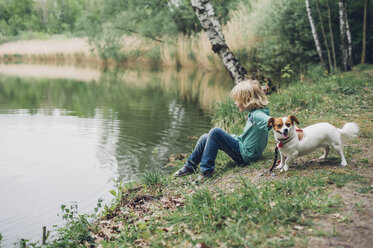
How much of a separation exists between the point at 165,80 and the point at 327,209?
18.7 meters

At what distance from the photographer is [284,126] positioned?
13.3 feet

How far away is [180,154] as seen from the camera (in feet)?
23.1

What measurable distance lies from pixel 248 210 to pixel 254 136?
170 cm

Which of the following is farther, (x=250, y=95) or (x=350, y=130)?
(x=250, y=95)

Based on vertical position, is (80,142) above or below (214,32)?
below

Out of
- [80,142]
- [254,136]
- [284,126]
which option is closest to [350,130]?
[284,126]

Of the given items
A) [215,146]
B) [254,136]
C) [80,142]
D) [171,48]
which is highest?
[171,48]

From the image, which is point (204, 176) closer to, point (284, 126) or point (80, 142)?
point (284, 126)

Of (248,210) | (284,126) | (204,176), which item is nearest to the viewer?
(248,210)

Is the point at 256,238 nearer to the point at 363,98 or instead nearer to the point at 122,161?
the point at 122,161

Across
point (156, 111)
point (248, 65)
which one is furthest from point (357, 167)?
point (248, 65)

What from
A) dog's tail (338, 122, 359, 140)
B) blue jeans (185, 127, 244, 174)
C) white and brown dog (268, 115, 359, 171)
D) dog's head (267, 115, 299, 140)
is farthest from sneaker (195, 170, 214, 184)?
dog's tail (338, 122, 359, 140)

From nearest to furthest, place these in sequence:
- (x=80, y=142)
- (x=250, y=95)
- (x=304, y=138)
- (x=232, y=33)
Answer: (x=304, y=138) < (x=250, y=95) < (x=80, y=142) < (x=232, y=33)

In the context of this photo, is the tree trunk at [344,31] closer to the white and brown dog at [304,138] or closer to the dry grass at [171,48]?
the dry grass at [171,48]
